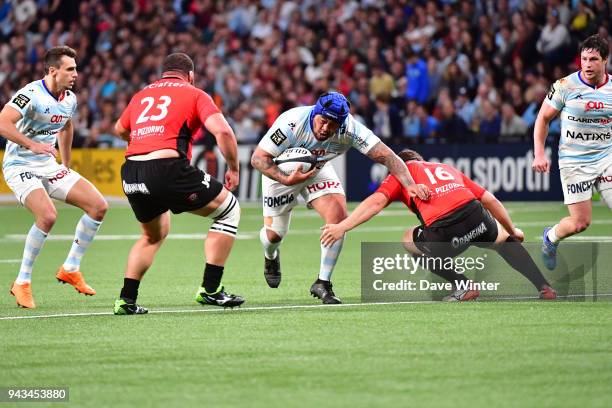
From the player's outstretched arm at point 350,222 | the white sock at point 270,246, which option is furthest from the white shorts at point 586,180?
the white sock at point 270,246

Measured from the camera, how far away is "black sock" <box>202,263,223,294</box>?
32.7 ft

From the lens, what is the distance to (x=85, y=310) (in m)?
10.5

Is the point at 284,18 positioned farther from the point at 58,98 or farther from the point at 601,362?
the point at 601,362

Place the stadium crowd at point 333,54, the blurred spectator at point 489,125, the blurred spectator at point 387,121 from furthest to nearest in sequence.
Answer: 1. the blurred spectator at point 387,121
2. the stadium crowd at point 333,54
3. the blurred spectator at point 489,125

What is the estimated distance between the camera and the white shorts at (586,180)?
11570mm

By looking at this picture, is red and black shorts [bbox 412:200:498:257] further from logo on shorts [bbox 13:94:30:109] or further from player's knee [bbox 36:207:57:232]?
logo on shorts [bbox 13:94:30:109]

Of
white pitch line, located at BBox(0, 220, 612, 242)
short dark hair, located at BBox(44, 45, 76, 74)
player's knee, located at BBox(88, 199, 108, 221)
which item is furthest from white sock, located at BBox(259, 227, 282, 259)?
white pitch line, located at BBox(0, 220, 612, 242)

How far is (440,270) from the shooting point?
10.2 meters

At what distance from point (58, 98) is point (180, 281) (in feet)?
8.32

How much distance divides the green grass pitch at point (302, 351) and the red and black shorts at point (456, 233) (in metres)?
0.47

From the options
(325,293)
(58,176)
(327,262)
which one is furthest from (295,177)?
(58,176)

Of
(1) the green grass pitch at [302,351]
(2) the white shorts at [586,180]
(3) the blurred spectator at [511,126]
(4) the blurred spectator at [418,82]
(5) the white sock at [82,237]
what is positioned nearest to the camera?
(1) the green grass pitch at [302,351]

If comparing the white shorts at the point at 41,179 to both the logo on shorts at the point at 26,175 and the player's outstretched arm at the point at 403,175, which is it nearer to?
the logo on shorts at the point at 26,175

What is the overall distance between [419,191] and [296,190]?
151 centimetres
